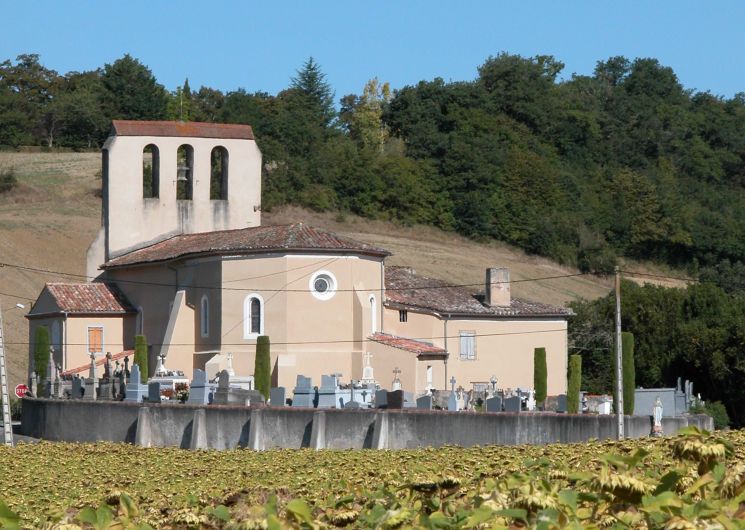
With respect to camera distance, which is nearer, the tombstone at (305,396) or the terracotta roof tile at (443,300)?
the tombstone at (305,396)

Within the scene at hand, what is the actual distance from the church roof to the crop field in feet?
72.1

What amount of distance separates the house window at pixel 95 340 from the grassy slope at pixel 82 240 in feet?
56.3

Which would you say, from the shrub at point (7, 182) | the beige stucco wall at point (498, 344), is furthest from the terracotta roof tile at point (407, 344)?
the shrub at point (7, 182)

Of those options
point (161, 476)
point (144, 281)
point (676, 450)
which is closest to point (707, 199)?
point (144, 281)

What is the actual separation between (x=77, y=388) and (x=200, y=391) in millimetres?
Result: 6551

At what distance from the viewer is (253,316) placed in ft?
162

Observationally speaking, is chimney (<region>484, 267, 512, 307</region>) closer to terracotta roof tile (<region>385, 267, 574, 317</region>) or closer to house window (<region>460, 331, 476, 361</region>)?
terracotta roof tile (<region>385, 267, 574, 317</region>)

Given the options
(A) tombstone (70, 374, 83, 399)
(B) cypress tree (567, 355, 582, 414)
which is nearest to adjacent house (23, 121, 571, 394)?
(A) tombstone (70, 374, 83, 399)

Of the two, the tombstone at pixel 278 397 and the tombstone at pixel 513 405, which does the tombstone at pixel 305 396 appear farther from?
the tombstone at pixel 513 405

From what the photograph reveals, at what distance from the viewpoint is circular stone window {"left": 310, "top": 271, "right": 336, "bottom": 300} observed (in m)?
49.4

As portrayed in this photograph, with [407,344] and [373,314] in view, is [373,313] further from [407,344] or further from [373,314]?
[407,344]

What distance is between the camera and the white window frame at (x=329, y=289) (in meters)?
49.4

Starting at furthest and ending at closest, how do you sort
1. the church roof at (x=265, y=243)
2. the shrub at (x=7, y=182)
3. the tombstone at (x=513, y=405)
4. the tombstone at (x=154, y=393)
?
the shrub at (x=7, y=182), the church roof at (x=265, y=243), the tombstone at (x=154, y=393), the tombstone at (x=513, y=405)

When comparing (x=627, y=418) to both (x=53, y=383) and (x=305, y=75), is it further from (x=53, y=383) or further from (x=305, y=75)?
(x=305, y=75)
